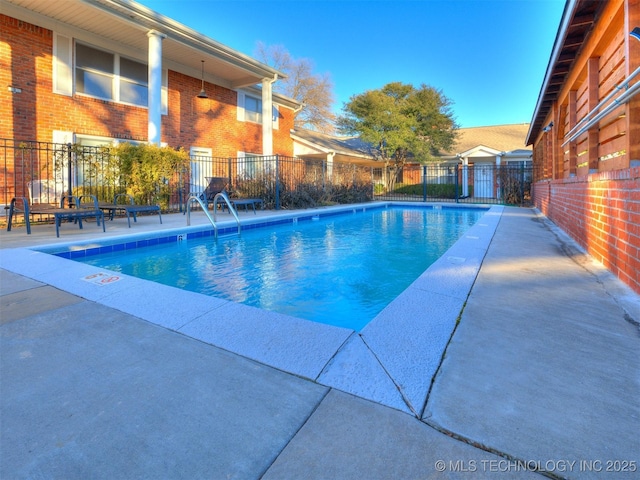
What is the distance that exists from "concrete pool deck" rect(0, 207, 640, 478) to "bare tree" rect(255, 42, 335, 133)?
2858 centimetres

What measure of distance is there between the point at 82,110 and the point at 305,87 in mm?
23434

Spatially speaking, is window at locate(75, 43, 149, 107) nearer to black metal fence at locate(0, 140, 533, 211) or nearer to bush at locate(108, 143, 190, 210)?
A: black metal fence at locate(0, 140, 533, 211)

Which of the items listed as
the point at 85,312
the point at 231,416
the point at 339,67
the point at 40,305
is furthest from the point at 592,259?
the point at 339,67

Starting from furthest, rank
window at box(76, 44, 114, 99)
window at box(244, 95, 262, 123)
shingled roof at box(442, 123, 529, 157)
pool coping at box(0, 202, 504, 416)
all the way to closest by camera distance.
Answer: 1. shingled roof at box(442, 123, 529, 157)
2. window at box(244, 95, 262, 123)
3. window at box(76, 44, 114, 99)
4. pool coping at box(0, 202, 504, 416)

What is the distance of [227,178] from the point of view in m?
11.4

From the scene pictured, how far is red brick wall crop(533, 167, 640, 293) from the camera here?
2697mm

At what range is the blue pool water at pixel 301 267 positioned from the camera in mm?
3311

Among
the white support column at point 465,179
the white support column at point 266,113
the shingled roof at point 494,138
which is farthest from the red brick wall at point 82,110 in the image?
the shingled roof at point 494,138

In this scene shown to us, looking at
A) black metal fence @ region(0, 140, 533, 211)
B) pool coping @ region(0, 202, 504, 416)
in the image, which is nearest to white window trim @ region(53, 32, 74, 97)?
black metal fence @ region(0, 140, 533, 211)

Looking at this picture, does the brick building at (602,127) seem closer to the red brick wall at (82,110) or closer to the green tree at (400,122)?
the red brick wall at (82,110)

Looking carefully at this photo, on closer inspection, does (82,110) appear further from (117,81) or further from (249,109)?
(249,109)

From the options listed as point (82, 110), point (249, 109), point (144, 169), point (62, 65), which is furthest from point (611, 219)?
point (249, 109)

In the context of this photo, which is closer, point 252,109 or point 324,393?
point 324,393

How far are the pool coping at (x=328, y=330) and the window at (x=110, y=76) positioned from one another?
7850 mm
